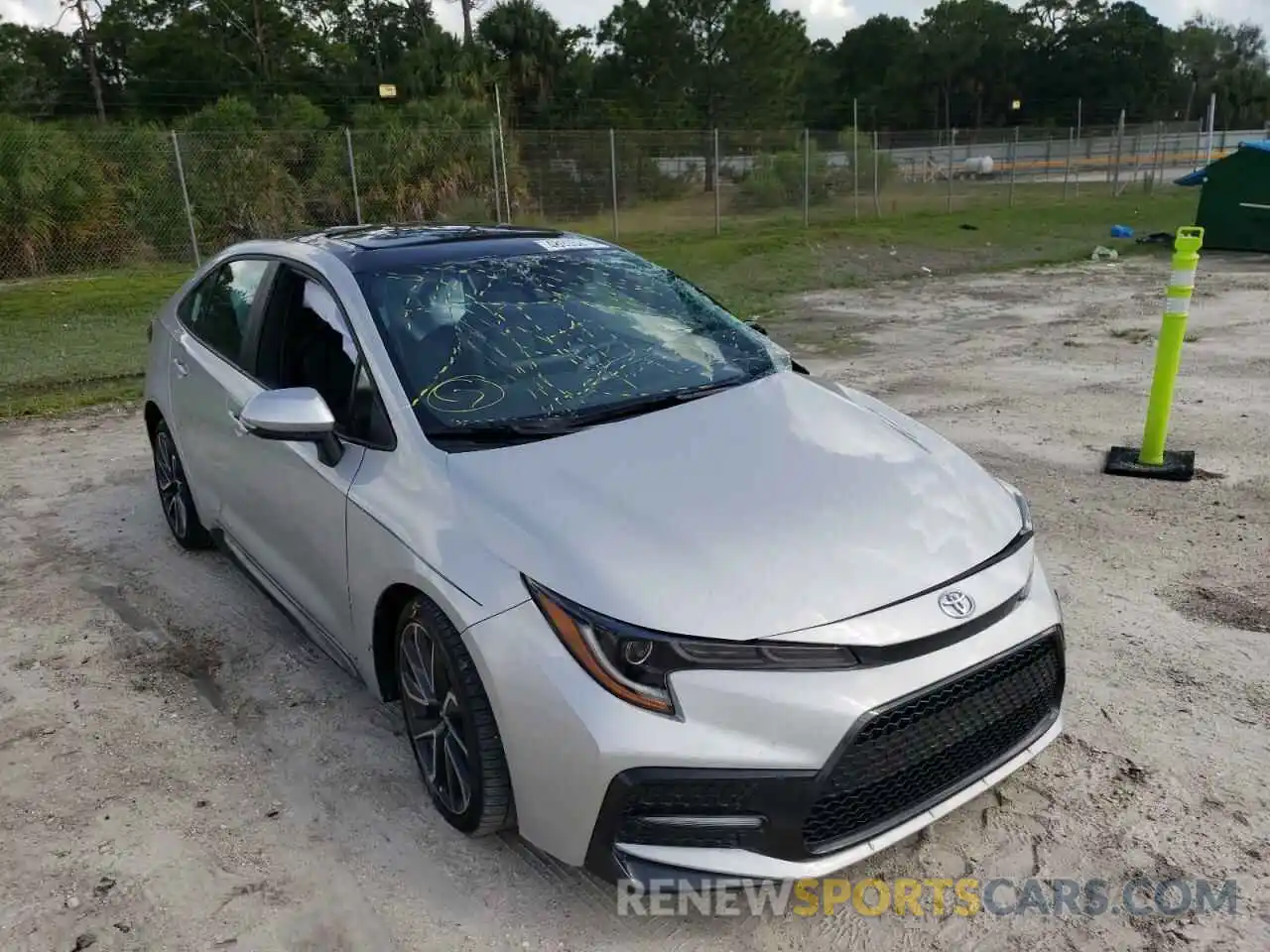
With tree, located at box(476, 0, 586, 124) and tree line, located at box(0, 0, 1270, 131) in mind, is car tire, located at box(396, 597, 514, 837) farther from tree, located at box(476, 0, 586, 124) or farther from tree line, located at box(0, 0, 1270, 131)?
tree, located at box(476, 0, 586, 124)

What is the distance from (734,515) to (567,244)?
1.85 meters

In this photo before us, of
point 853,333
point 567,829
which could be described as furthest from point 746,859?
point 853,333

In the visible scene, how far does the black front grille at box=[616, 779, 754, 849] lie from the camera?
2268 millimetres

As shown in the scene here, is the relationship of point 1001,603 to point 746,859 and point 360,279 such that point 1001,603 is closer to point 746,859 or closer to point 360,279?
point 746,859

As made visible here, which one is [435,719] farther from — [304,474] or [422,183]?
[422,183]

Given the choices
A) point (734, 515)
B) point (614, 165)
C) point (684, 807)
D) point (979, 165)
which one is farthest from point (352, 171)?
point (979, 165)

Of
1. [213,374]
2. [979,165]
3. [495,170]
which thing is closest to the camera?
[213,374]

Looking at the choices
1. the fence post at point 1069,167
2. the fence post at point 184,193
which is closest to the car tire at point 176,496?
the fence post at point 184,193

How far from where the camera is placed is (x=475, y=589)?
2.54 meters

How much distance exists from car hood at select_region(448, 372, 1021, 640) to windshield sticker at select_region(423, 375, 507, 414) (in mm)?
267

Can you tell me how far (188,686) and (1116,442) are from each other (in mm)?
5493

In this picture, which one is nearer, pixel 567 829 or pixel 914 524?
pixel 567 829

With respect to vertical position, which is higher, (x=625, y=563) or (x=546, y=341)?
(x=546, y=341)

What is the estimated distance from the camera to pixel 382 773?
318cm
